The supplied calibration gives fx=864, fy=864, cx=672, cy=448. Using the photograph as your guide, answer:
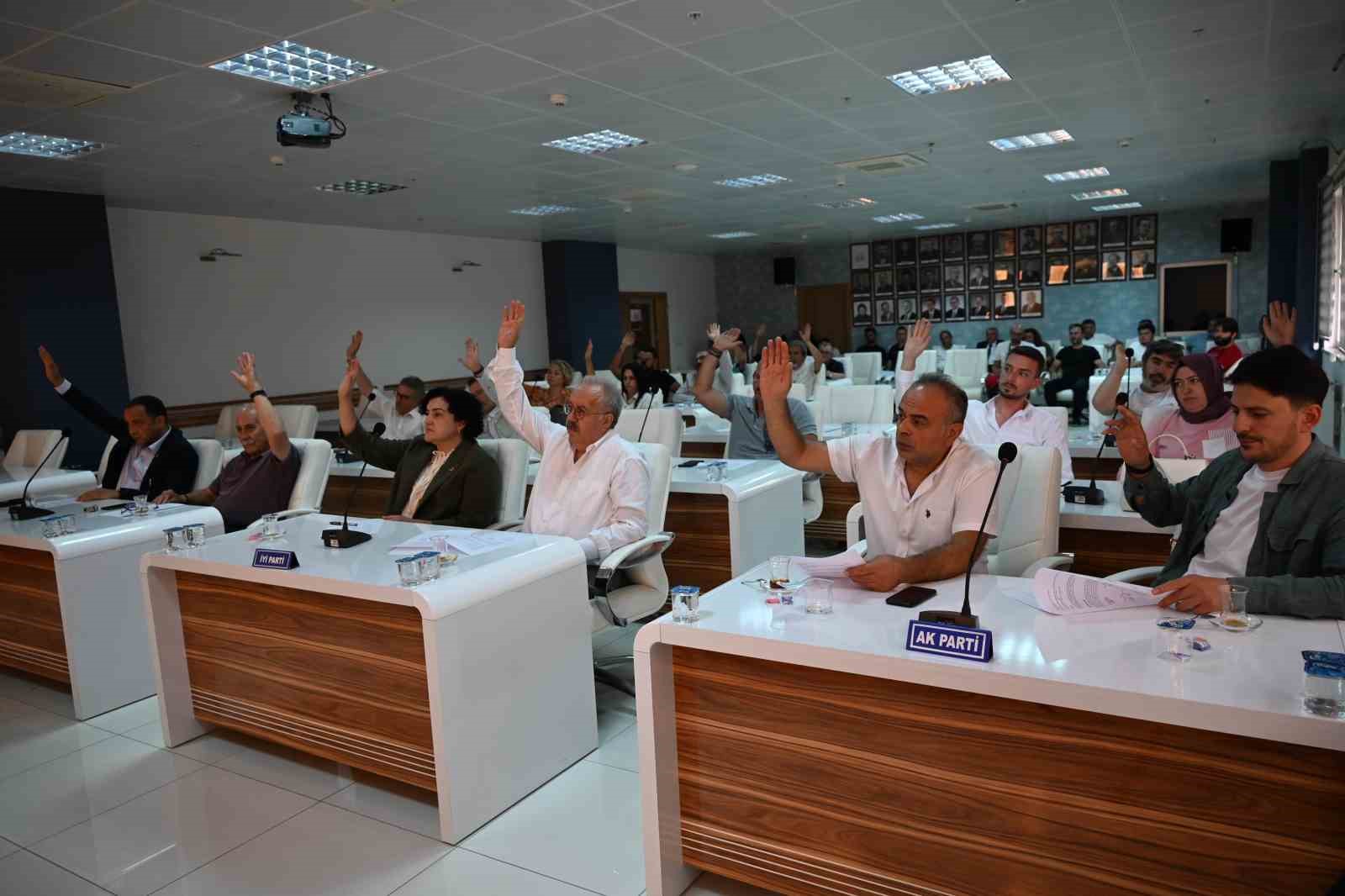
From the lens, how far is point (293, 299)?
33.7 ft

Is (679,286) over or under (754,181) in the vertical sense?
under

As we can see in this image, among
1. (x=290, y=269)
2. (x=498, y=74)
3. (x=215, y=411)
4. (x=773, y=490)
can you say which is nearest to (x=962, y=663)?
(x=773, y=490)

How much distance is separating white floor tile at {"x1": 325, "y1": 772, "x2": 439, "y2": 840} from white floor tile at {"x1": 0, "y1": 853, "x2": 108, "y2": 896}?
667 mm

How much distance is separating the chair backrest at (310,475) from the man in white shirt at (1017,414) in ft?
9.17

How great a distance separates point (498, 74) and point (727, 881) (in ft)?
15.2

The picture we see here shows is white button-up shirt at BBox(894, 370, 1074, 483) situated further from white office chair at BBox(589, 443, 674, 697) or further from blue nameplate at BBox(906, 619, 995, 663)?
blue nameplate at BBox(906, 619, 995, 663)

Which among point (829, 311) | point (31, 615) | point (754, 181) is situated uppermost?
point (754, 181)

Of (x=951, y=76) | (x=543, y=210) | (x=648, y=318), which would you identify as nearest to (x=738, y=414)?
(x=951, y=76)

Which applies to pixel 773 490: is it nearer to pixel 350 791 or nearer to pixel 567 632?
pixel 567 632

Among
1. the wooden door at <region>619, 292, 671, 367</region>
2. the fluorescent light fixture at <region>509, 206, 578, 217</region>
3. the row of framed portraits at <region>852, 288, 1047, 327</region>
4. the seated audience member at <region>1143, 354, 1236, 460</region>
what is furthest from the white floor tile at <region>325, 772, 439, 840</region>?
the row of framed portraits at <region>852, 288, 1047, 327</region>

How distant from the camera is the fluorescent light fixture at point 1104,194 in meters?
12.0

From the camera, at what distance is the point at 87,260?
312 inches

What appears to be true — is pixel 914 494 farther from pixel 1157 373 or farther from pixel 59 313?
pixel 59 313

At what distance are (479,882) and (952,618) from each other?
1.44 meters
